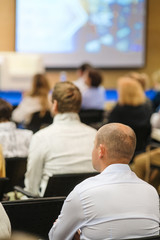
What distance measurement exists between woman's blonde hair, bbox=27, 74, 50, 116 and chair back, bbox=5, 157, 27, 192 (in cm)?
228

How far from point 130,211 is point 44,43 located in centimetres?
708

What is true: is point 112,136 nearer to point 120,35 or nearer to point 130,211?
point 130,211

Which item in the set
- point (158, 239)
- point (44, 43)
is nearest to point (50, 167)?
point (158, 239)

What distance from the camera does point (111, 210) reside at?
6.45ft

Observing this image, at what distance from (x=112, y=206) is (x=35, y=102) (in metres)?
4.29

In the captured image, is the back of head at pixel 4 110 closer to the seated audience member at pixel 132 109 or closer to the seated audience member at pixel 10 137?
the seated audience member at pixel 10 137

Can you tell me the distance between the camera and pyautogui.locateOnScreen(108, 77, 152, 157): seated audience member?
5.62 meters

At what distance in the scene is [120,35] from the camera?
30.5 ft

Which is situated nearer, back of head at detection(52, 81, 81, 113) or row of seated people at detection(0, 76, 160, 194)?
row of seated people at detection(0, 76, 160, 194)

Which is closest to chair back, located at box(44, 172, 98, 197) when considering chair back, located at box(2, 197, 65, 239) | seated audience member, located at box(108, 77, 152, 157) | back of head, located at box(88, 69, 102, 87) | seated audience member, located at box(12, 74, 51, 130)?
chair back, located at box(2, 197, 65, 239)

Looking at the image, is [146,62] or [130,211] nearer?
[130,211]

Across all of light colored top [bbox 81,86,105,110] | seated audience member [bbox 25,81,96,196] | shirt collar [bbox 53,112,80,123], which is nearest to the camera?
seated audience member [bbox 25,81,96,196]

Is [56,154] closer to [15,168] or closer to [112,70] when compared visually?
[15,168]

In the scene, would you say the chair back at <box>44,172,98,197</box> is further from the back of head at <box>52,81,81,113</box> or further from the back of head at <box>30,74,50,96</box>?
the back of head at <box>30,74,50,96</box>
